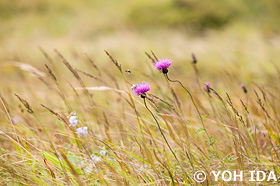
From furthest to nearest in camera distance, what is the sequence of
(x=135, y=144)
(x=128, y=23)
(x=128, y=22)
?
(x=128, y=22) → (x=128, y=23) → (x=135, y=144)

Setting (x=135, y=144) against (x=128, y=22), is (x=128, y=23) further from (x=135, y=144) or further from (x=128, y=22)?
(x=135, y=144)

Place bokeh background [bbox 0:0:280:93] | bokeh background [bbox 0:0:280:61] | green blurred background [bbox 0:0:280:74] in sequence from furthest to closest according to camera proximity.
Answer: bokeh background [bbox 0:0:280:61], green blurred background [bbox 0:0:280:74], bokeh background [bbox 0:0:280:93]

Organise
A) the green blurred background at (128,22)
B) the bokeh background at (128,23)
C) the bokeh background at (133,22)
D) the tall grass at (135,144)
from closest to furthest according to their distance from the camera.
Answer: the tall grass at (135,144), the bokeh background at (128,23), the green blurred background at (128,22), the bokeh background at (133,22)

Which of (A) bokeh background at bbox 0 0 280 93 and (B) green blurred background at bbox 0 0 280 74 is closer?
(A) bokeh background at bbox 0 0 280 93

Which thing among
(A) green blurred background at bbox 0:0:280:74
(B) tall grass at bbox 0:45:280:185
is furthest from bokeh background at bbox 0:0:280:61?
(B) tall grass at bbox 0:45:280:185

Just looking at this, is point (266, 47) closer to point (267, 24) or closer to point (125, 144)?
point (267, 24)

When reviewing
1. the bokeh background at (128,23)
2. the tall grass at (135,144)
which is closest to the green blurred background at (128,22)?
the bokeh background at (128,23)

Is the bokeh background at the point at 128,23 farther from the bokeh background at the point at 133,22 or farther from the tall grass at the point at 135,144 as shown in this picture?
the tall grass at the point at 135,144

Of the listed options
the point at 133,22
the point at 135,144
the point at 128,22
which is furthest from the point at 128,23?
the point at 135,144

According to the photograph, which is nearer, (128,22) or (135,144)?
(135,144)

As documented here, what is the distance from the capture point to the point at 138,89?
3.48 feet

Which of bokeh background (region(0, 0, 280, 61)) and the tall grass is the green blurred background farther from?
the tall grass

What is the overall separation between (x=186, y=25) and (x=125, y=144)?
39.2 ft

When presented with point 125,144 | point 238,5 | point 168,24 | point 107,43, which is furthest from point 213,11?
point 125,144
